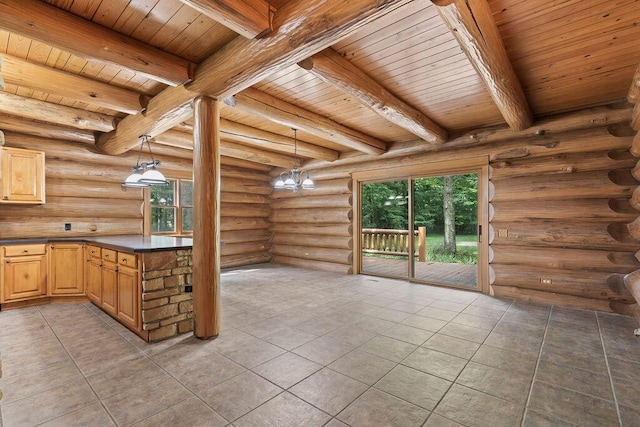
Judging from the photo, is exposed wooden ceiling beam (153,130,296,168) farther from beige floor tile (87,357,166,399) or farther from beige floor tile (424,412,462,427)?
beige floor tile (424,412,462,427)

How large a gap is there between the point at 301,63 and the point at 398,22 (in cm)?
89

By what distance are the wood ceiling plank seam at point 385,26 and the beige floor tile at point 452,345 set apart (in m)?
3.01

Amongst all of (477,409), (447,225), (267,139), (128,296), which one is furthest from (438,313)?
(447,225)

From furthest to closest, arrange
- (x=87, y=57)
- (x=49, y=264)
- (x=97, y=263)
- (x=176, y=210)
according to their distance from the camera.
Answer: (x=176, y=210)
(x=49, y=264)
(x=97, y=263)
(x=87, y=57)

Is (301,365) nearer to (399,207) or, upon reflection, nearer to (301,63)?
(301,63)

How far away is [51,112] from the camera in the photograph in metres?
4.03

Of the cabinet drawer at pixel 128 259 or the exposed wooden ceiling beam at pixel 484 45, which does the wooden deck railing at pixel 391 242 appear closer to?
the exposed wooden ceiling beam at pixel 484 45

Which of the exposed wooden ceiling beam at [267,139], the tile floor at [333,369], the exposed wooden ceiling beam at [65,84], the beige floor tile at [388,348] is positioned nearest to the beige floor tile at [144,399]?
the tile floor at [333,369]

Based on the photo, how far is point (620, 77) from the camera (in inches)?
133

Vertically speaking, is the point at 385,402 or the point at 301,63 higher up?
the point at 301,63

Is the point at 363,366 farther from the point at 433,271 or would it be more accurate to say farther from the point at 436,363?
the point at 433,271

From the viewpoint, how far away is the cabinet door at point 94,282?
4.17 metres

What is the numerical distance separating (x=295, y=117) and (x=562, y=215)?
4125 mm

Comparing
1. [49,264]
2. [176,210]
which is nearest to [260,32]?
[49,264]
